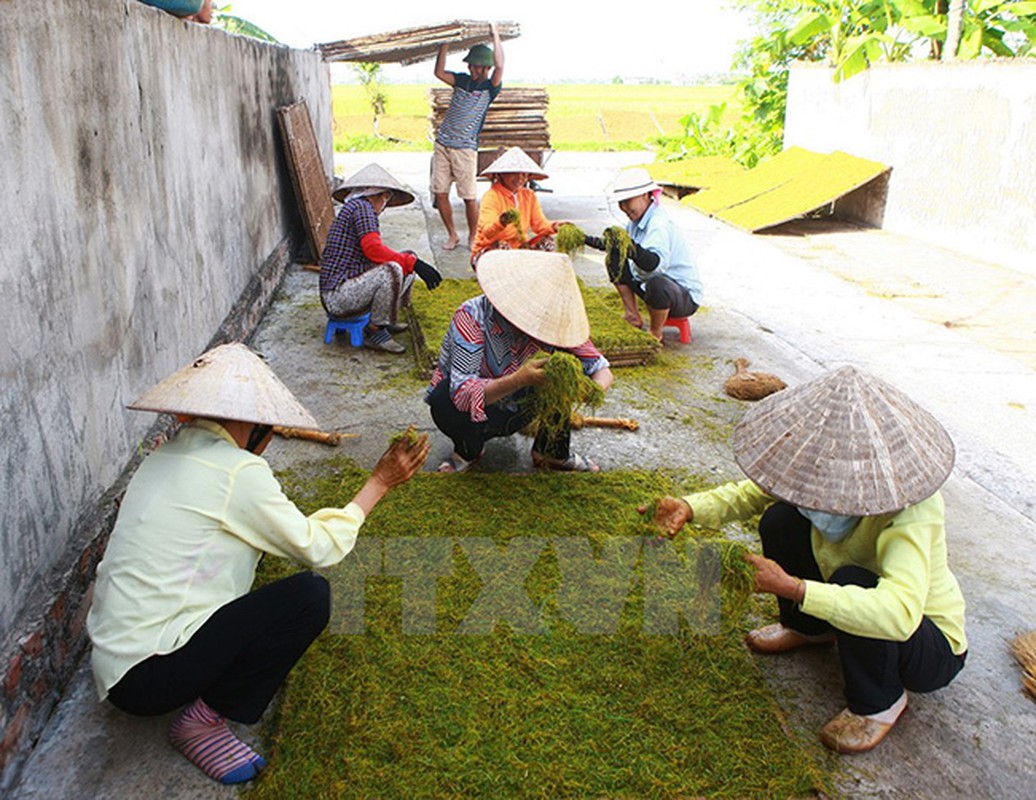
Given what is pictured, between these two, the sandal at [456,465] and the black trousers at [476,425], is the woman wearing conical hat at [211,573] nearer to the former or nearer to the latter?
the black trousers at [476,425]

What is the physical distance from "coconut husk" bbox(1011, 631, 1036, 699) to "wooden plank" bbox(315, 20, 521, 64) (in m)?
7.41

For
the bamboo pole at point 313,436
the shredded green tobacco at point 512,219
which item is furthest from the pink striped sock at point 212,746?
the shredded green tobacco at point 512,219

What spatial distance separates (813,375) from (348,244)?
9.29ft

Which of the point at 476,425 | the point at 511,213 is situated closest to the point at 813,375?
the point at 511,213

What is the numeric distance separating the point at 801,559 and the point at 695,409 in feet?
6.96

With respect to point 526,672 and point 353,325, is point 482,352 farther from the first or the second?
point 353,325

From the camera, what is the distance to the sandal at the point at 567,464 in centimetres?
384

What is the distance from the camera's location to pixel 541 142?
10789 mm

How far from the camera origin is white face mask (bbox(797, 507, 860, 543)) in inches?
92.5

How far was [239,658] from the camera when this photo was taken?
7.09ft

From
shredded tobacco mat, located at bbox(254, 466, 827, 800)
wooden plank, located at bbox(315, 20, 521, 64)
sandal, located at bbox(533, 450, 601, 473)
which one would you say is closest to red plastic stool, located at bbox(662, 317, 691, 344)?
sandal, located at bbox(533, 450, 601, 473)

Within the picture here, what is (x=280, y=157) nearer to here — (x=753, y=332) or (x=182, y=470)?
(x=753, y=332)

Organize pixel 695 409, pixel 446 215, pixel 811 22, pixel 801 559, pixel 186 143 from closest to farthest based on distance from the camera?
pixel 801 559 → pixel 186 143 → pixel 695 409 → pixel 446 215 → pixel 811 22

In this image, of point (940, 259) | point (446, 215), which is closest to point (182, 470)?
point (446, 215)
